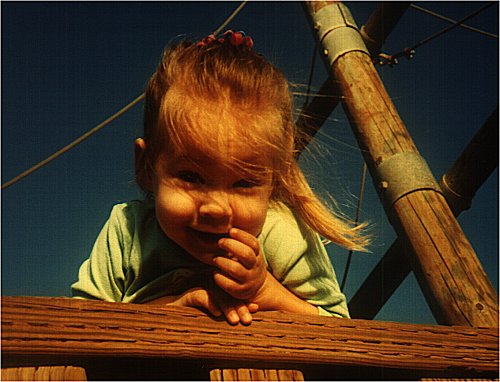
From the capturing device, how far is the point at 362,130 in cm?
183

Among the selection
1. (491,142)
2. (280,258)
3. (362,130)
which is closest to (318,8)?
(362,130)

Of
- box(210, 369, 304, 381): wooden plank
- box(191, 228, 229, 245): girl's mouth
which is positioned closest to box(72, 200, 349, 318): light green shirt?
box(191, 228, 229, 245): girl's mouth

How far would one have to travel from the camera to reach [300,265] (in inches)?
47.1

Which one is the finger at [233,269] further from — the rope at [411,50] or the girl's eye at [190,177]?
the rope at [411,50]

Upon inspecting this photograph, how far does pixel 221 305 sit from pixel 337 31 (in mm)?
1514

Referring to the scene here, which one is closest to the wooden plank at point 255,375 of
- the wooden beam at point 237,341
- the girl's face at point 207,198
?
the wooden beam at point 237,341

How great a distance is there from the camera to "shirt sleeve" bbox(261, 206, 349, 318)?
118 cm

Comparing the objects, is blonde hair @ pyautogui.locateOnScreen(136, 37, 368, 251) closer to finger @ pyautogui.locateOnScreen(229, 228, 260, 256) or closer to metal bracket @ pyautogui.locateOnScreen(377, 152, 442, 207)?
finger @ pyautogui.locateOnScreen(229, 228, 260, 256)

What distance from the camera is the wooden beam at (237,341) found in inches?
27.3

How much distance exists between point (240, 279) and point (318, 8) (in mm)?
1567

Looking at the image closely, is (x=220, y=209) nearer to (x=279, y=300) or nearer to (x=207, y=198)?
(x=207, y=198)

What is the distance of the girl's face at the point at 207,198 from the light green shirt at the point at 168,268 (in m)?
0.13

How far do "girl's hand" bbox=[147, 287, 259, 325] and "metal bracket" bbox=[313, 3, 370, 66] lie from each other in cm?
137

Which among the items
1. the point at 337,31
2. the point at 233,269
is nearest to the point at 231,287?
the point at 233,269
